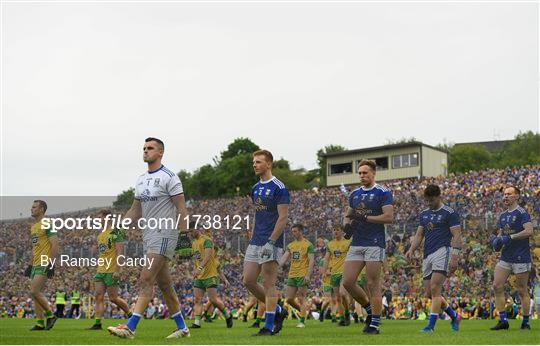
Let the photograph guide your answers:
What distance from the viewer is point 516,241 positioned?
15820mm

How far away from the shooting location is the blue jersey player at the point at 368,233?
45.2 feet

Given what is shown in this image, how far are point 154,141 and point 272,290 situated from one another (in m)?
3.16

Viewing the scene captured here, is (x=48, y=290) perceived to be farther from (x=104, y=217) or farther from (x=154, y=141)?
(x=154, y=141)

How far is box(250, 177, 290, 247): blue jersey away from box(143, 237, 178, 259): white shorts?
6.42ft

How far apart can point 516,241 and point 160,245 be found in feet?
24.5

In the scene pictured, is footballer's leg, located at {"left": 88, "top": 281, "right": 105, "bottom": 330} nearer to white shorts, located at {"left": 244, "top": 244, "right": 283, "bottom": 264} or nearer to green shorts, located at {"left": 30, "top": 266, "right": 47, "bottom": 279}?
green shorts, located at {"left": 30, "top": 266, "right": 47, "bottom": 279}

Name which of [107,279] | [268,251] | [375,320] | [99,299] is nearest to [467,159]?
[99,299]

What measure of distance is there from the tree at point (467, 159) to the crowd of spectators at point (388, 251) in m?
65.7

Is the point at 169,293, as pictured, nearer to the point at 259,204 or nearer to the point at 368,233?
the point at 259,204

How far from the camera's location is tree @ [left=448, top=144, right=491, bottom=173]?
119 meters

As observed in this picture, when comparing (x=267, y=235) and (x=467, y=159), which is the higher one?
(x=467, y=159)

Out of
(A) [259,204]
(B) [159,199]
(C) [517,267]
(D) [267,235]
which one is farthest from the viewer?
(C) [517,267]

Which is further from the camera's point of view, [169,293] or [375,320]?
[375,320]

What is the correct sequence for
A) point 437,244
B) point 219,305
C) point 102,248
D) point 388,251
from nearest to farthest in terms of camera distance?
1. point 437,244
2. point 219,305
3. point 102,248
4. point 388,251
